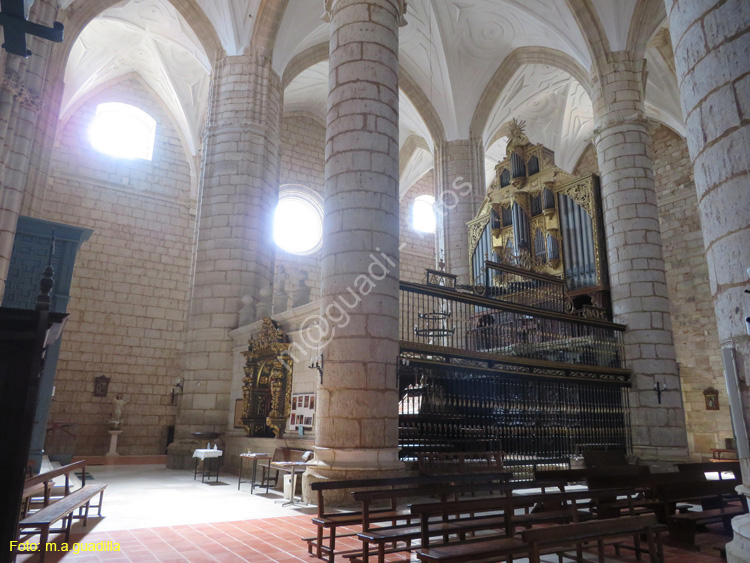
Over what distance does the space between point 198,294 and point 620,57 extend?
11.0 meters

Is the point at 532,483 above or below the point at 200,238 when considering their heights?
below

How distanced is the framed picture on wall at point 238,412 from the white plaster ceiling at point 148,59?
8.99 metres

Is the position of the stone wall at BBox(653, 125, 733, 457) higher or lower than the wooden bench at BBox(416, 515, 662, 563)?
higher

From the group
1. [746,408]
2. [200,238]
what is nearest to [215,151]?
[200,238]

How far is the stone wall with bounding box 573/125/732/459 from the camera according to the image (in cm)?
1571

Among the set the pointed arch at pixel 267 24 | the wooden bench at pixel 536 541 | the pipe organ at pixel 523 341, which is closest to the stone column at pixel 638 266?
the pipe organ at pixel 523 341

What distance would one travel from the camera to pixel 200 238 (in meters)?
12.7

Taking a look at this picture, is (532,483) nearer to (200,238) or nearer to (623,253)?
(623,253)

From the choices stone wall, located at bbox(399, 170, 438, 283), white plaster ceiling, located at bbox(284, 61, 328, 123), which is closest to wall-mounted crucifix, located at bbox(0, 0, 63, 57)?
white plaster ceiling, located at bbox(284, 61, 328, 123)

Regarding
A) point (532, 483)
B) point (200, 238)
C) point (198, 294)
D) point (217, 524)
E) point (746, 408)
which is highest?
point (200, 238)

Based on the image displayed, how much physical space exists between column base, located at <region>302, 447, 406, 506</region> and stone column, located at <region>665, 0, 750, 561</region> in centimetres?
356

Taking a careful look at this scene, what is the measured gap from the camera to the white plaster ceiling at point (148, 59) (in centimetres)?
1522

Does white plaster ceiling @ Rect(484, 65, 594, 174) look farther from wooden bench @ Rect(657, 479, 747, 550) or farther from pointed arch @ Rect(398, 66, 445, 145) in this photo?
wooden bench @ Rect(657, 479, 747, 550)

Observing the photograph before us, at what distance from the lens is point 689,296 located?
17062 millimetres
